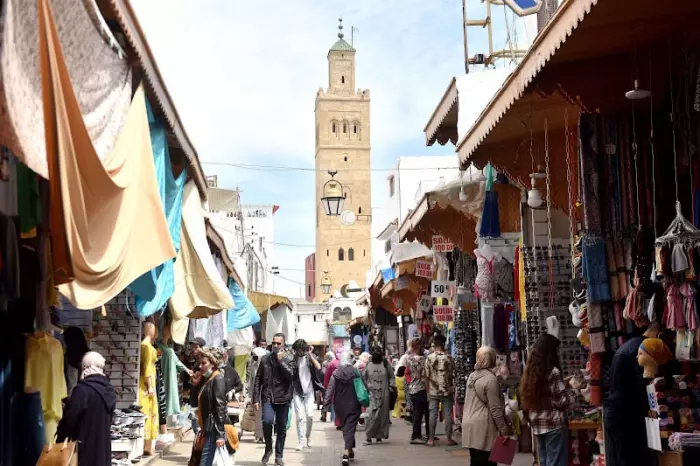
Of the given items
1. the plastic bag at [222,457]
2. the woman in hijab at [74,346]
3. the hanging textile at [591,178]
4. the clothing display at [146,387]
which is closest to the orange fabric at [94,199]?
the woman in hijab at [74,346]

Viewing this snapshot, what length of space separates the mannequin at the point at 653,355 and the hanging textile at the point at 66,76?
394 centimetres

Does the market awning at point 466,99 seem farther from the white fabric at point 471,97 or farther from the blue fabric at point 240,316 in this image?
the blue fabric at point 240,316

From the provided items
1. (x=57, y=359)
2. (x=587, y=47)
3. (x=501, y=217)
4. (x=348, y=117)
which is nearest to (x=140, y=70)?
(x=57, y=359)

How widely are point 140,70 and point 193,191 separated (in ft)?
10.3

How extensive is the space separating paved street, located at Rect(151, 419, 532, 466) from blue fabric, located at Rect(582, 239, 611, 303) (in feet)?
13.8

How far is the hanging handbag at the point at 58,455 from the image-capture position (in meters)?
5.54

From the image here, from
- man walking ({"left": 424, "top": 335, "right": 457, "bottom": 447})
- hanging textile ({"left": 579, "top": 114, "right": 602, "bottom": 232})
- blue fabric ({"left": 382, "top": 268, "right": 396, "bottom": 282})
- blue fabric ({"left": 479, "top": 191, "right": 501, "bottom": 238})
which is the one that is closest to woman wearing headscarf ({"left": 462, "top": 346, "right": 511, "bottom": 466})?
hanging textile ({"left": 579, "top": 114, "right": 602, "bottom": 232})

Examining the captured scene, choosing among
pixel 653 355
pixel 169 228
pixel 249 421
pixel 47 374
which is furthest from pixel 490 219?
pixel 249 421

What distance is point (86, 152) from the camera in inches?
194

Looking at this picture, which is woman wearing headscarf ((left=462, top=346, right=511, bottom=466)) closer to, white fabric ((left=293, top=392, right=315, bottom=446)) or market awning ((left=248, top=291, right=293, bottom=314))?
white fabric ((left=293, top=392, right=315, bottom=446))

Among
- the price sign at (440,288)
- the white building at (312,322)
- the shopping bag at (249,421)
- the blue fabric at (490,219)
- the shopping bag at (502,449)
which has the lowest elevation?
the shopping bag at (249,421)

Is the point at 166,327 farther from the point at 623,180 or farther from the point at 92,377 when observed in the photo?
the point at 623,180

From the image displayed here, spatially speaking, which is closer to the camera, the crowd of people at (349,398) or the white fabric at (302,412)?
the crowd of people at (349,398)

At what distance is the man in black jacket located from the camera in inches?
445
